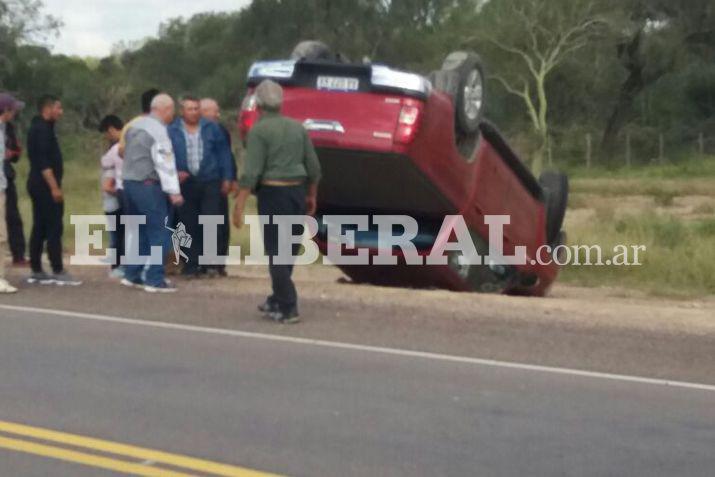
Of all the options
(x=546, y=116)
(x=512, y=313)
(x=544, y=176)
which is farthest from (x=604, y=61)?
(x=512, y=313)

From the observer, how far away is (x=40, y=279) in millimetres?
12930

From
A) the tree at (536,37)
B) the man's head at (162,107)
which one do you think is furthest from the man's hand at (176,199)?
the tree at (536,37)

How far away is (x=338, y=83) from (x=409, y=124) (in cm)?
70

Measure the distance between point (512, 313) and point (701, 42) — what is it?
136 ft

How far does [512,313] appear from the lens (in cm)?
1134

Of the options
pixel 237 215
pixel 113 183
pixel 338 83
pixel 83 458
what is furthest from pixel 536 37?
pixel 83 458

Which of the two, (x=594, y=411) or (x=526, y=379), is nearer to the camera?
(x=594, y=411)

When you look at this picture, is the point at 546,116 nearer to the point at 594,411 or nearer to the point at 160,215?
the point at 160,215

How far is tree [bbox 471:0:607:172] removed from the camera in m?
46.8

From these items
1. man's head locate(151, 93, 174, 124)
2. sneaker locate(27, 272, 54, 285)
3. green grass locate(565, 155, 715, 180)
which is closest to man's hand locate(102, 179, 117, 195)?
sneaker locate(27, 272, 54, 285)

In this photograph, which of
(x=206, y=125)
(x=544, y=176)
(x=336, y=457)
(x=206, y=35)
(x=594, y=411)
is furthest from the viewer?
(x=206, y=35)

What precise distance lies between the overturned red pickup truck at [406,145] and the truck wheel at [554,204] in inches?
41.1

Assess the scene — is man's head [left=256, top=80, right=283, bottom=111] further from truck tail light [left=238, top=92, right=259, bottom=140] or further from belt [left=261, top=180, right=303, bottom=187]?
truck tail light [left=238, top=92, right=259, bottom=140]

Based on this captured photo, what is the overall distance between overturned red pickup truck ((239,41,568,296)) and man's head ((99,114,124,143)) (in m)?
2.62
